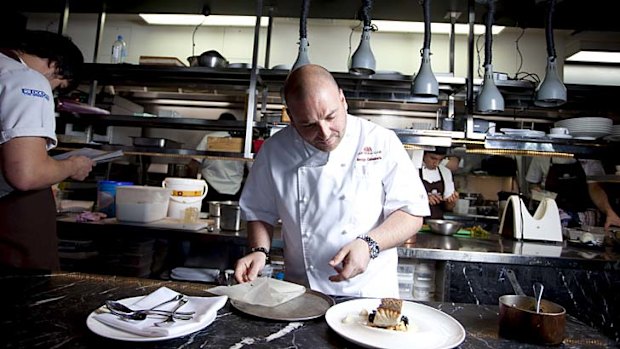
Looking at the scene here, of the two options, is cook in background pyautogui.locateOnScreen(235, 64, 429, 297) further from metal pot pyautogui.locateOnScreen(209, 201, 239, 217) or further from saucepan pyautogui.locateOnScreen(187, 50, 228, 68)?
saucepan pyautogui.locateOnScreen(187, 50, 228, 68)

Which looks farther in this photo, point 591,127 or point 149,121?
point 149,121

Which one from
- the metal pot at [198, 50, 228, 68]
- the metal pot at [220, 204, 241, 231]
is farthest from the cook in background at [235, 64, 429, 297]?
the metal pot at [198, 50, 228, 68]

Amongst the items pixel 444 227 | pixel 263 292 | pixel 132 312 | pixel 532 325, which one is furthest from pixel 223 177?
pixel 532 325

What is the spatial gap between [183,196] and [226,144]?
0.62 meters

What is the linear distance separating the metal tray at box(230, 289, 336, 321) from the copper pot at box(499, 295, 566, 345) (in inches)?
17.6

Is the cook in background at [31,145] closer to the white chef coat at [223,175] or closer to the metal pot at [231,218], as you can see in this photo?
the metal pot at [231,218]

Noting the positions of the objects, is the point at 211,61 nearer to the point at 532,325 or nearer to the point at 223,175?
the point at 223,175

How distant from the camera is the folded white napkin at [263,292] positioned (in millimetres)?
1021

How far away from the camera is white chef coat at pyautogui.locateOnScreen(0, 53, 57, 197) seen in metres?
1.40

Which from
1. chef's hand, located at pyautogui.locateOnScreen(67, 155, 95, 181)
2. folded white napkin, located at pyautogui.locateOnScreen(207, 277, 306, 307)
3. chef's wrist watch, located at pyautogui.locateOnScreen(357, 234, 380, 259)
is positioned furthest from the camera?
chef's hand, located at pyautogui.locateOnScreen(67, 155, 95, 181)

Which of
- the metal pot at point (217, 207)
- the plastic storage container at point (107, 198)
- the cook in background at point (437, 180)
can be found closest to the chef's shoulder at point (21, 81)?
the metal pot at point (217, 207)

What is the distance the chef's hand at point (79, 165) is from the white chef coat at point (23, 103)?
29cm

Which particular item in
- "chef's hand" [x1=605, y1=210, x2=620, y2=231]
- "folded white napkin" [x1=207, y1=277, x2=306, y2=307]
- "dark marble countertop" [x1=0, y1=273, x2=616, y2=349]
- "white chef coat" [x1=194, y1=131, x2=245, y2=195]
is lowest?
"dark marble countertop" [x1=0, y1=273, x2=616, y2=349]

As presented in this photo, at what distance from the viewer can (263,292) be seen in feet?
3.42
